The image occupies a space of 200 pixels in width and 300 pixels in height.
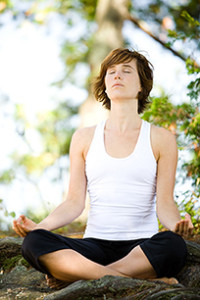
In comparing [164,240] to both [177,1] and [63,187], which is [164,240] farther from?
[177,1]

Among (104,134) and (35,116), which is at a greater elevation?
(104,134)

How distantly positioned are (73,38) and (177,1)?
2.85 m

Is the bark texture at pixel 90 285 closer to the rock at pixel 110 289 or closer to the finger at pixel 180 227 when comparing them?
the rock at pixel 110 289

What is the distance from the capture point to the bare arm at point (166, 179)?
9.18ft

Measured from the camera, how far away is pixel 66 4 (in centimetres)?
1064

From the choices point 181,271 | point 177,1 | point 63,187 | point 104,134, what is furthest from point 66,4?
point 181,271

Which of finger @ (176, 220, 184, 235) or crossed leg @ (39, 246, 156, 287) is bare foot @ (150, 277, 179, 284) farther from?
finger @ (176, 220, 184, 235)

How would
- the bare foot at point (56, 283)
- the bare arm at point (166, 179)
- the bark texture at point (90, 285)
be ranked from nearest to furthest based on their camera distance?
the bark texture at point (90, 285) → the bare foot at point (56, 283) → the bare arm at point (166, 179)

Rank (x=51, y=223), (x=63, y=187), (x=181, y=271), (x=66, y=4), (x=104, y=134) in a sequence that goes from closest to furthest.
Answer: (x=51, y=223)
(x=181, y=271)
(x=104, y=134)
(x=63, y=187)
(x=66, y=4)

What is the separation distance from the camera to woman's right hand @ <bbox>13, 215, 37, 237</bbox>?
2.49 meters

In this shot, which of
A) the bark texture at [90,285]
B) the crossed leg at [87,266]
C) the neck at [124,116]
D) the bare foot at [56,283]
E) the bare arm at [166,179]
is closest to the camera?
the bark texture at [90,285]

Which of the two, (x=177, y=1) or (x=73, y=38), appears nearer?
(x=177, y=1)

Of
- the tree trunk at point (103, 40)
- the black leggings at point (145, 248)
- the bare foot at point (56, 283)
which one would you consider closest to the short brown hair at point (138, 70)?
the black leggings at point (145, 248)

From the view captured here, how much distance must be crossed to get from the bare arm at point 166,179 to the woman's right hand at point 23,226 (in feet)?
2.80
